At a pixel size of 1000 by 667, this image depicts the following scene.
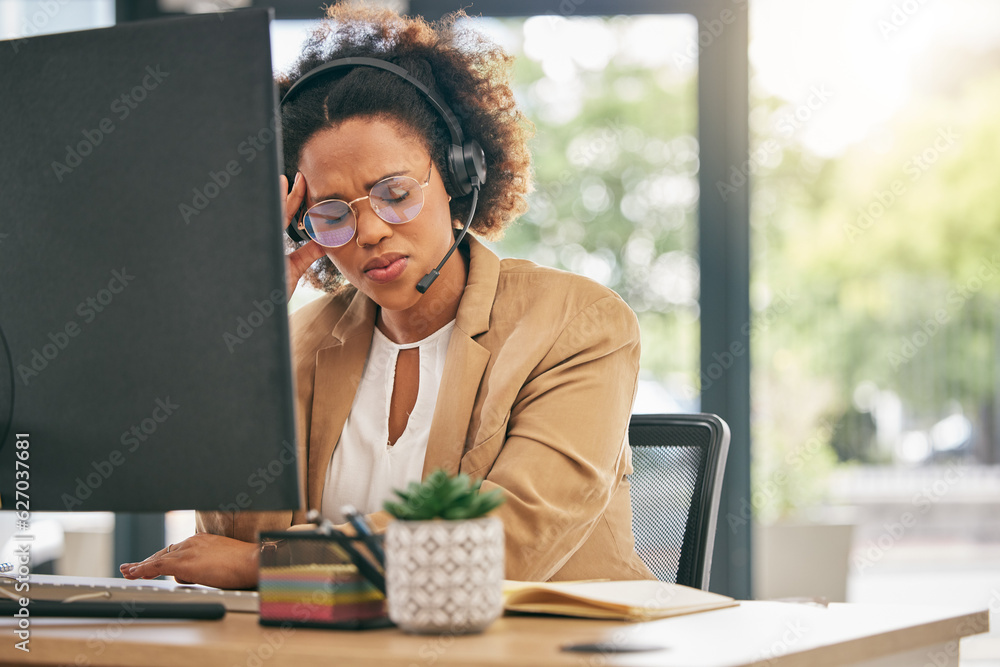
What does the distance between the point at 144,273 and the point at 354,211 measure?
57 cm

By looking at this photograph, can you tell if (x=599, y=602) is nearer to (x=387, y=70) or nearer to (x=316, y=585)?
(x=316, y=585)

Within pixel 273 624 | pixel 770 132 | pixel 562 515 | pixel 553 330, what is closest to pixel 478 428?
pixel 553 330

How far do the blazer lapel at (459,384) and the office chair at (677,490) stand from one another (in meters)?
0.30

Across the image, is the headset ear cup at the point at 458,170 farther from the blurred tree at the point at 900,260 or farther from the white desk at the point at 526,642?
the blurred tree at the point at 900,260

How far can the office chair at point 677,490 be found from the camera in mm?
1265

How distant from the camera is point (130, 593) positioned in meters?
0.77

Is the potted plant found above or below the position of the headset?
below

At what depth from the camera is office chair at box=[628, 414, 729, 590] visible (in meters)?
1.26

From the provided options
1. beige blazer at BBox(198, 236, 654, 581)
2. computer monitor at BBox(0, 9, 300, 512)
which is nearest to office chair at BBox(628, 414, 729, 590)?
beige blazer at BBox(198, 236, 654, 581)

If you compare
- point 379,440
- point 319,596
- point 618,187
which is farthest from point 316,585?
point 618,187

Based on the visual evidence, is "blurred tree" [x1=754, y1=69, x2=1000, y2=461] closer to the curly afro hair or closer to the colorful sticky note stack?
the curly afro hair

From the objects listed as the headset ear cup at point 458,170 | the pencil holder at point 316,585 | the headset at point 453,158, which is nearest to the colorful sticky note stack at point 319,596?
the pencil holder at point 316,585

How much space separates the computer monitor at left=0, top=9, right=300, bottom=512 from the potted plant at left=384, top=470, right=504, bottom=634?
9cm

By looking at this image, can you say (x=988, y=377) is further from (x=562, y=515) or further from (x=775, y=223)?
(x=562, y=515)
